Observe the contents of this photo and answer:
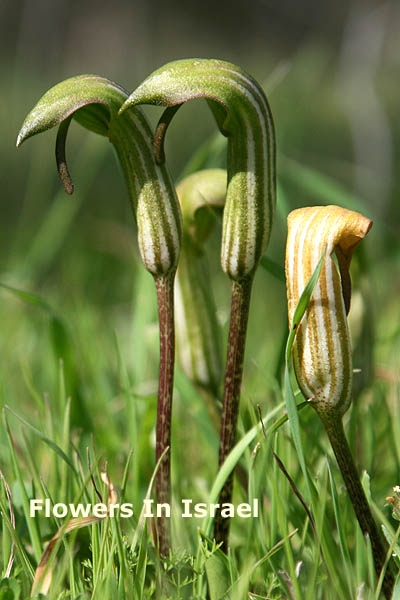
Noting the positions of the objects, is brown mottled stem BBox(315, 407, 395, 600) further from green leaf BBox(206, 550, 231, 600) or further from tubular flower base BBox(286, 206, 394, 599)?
green leaf BBox(206, 550, 231, 600)

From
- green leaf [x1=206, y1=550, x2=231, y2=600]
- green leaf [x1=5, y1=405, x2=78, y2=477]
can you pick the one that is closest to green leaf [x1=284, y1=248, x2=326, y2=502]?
green leaf [x1=206, y1=550, x2=231, y2=600]

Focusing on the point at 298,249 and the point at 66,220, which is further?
the point at 66,220

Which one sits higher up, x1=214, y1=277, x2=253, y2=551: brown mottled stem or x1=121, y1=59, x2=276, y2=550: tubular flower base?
x1=121, y1=59, x2=276, y2=550: tubular flower base

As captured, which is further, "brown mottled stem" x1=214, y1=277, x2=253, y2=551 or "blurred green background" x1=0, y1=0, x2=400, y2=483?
"blurred green background" x1=0, y1=0, x2=400, y2=483

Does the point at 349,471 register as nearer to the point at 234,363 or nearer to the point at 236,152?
the point at 234,363

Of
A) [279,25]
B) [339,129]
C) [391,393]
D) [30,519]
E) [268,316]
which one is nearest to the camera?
[30,519]

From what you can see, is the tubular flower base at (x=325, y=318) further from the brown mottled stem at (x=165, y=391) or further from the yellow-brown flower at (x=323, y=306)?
the brown mottled stem at (x=165, y=391)

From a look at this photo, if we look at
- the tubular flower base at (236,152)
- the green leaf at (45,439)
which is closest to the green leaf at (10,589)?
the green leaf at (45,439)

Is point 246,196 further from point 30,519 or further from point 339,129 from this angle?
point 339,129

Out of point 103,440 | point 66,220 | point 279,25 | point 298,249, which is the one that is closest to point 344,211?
point 298,249
